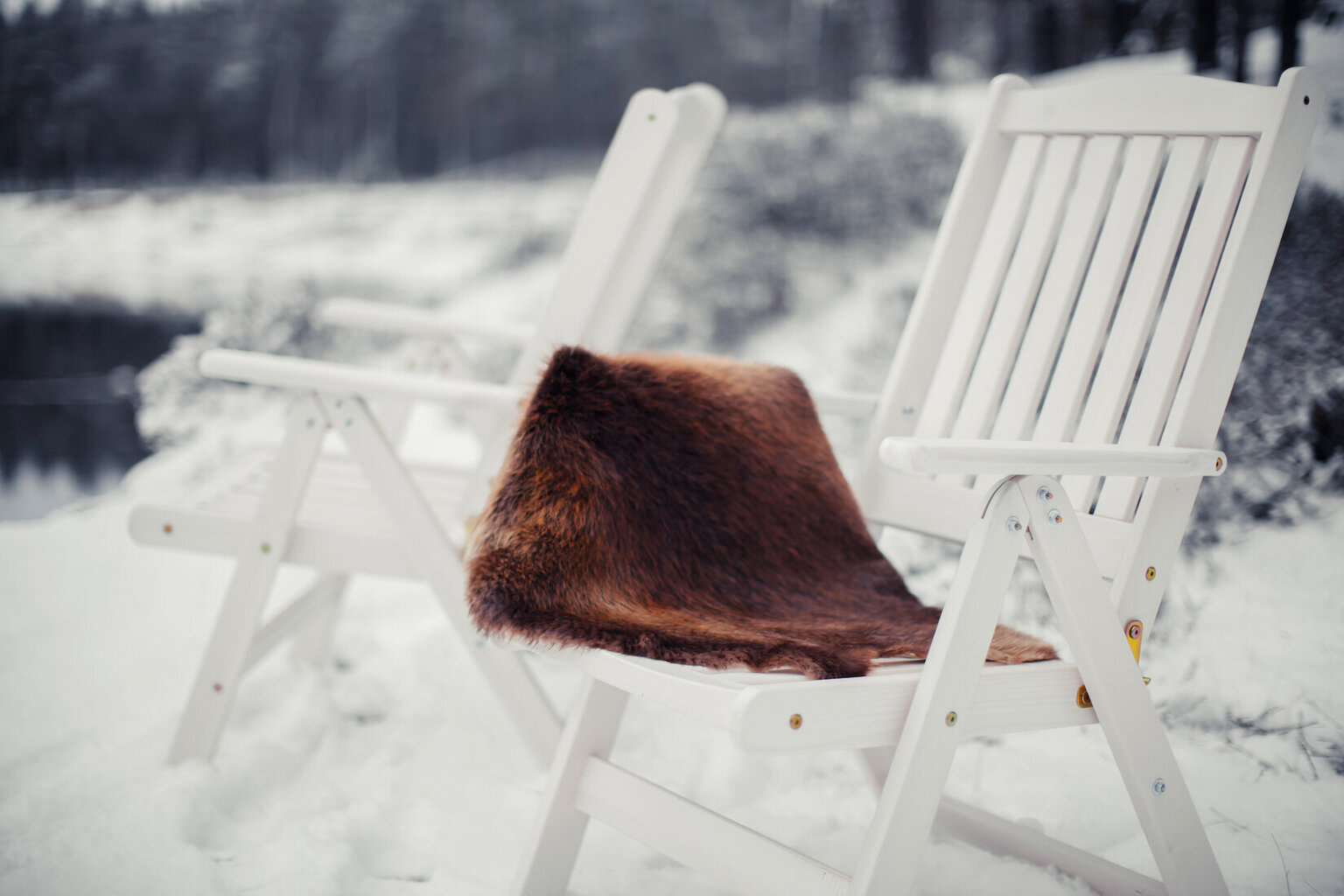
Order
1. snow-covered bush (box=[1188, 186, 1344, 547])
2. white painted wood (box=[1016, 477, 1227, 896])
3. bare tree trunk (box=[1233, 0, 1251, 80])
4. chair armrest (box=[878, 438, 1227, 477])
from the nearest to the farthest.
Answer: chair armrest (box=[878, 438, 1227, 477]) → white painted wood (box=[1016, 477, 1227, 896]) → snow-covered bush (box=[1188, 186, 1344, 547]) → bare tree trunk (box=[1233, 0, 1251, 80])

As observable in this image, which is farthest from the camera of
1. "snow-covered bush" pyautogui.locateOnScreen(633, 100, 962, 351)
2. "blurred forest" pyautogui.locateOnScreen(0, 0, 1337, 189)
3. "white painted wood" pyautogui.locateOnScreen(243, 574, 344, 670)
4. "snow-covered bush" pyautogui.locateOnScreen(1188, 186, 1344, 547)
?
"snow-covered bush" pyautogui.locateOnScreen(633, 100, 962, 351)

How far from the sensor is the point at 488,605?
3.26 ft

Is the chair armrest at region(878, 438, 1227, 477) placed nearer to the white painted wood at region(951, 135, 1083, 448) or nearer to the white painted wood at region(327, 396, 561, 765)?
the white painted wood at region(951, 135, 1083, 448)

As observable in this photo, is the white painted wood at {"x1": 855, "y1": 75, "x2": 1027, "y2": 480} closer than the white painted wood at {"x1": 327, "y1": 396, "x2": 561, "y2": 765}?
No

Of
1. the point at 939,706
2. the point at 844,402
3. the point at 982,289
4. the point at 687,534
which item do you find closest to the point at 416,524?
the point at 687,534

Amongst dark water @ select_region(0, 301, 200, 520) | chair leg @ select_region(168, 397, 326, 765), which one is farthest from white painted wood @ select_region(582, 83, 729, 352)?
dark water @ select_region(0, 301, 200, 520)

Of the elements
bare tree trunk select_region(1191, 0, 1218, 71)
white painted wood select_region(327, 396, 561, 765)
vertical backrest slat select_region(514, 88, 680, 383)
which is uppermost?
bare tree trunk select_region(1191, 0, 1218, 71)

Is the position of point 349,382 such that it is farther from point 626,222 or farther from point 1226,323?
point 1226,323

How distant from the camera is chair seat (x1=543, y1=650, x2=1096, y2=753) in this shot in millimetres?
775

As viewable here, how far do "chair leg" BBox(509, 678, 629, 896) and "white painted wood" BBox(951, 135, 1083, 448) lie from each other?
57 cm

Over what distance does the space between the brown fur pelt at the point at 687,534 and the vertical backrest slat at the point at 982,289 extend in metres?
0.16

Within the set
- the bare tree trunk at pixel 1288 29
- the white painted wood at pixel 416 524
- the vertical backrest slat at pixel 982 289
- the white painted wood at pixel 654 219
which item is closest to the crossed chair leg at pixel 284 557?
the white painted wood at pixel 416 524

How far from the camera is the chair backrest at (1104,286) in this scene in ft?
3.37

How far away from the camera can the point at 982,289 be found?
133 cm
